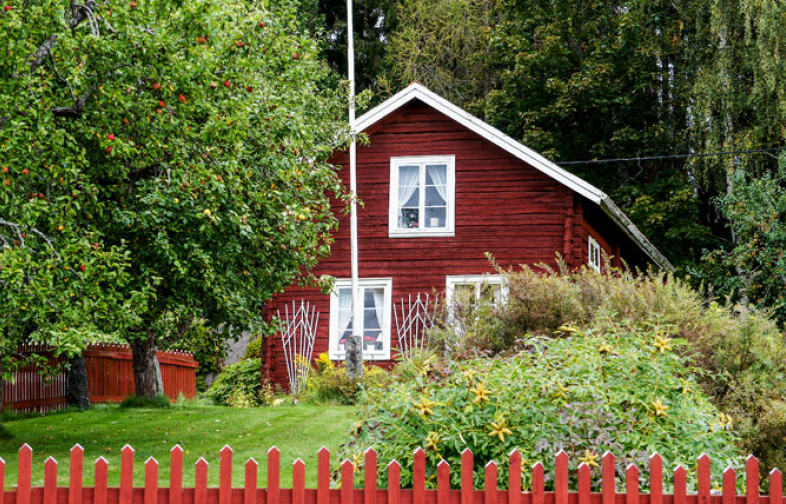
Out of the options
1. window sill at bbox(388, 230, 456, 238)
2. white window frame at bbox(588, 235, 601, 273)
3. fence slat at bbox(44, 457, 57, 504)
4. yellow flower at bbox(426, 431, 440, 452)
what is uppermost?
window sill at bbox(388, 230, 456, 238)

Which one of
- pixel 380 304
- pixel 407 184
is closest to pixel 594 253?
pixel 407 184

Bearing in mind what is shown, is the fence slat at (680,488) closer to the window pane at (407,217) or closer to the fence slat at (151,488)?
the fence slat at (151,488)

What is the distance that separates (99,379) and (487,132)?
1012 cm

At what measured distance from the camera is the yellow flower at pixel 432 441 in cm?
578

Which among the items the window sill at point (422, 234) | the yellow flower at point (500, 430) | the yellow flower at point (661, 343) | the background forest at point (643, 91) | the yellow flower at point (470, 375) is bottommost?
the yellow flower at point (500, 430)

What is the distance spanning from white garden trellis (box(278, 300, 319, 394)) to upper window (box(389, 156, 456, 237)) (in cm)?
259

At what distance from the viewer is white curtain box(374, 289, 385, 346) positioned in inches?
830

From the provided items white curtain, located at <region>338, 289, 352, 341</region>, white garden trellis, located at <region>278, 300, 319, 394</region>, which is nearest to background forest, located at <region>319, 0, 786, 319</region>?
white curtain, located at <region>338, 289, 352, 341</region>

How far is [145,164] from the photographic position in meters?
12.1

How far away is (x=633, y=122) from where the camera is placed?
112 ft

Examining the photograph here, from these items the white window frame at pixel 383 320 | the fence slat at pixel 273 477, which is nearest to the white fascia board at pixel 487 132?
the white window frame at pixel 383 320

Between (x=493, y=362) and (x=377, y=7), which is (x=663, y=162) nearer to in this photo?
(x=377, y=7)

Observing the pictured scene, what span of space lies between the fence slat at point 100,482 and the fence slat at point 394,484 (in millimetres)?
1480

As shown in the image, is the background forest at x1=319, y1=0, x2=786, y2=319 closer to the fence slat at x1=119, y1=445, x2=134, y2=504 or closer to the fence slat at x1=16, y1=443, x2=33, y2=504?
the fence slat at x1=119, y1=445, x2=134, y2=504
